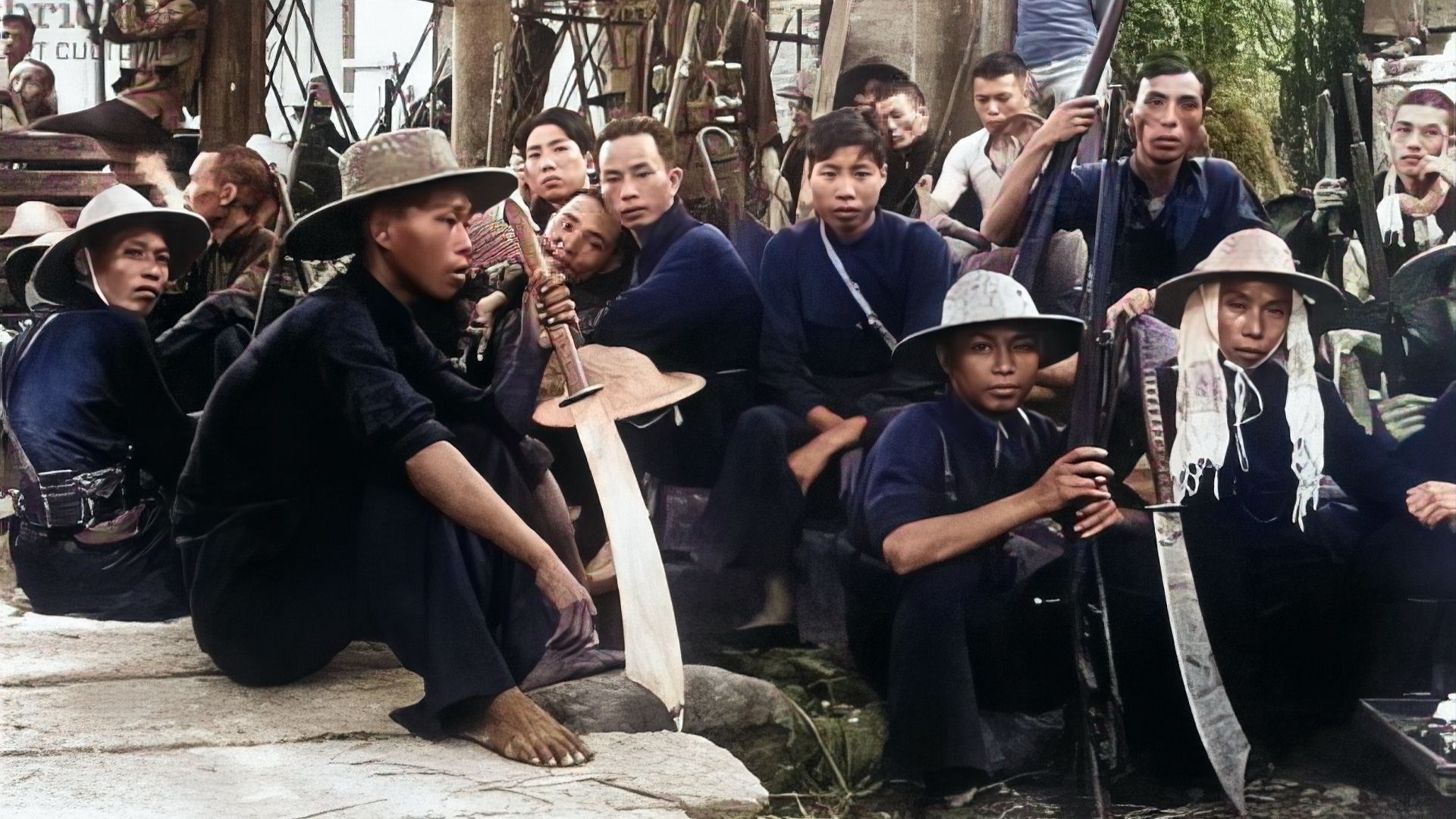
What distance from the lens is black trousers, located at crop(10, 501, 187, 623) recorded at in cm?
527

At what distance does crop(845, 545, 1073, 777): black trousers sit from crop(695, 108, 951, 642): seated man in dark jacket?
394mm

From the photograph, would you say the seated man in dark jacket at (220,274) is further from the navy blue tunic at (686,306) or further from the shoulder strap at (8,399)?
the navy blue tunic at (686,306)

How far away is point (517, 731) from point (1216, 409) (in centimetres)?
229

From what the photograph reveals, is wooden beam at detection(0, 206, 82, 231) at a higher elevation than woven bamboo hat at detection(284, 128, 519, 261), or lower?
lower

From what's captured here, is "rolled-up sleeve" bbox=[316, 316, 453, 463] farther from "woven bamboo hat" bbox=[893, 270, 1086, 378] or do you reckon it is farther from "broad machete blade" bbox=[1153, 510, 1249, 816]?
"broad machete blade" bbox=[1153, 510, 1249, 816]

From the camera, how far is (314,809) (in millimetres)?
4312

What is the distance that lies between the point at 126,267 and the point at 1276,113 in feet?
11.7

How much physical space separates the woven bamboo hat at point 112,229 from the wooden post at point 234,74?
0.26 meters

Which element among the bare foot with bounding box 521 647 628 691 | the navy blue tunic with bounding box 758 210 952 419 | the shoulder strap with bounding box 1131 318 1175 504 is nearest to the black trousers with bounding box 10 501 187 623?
the bare foot with bounding box 521 647 628 691

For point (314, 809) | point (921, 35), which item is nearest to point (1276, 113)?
point (921, 35)

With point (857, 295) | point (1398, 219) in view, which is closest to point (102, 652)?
point (857, 295)

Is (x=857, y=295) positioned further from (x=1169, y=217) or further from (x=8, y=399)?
(x=8, y=399)

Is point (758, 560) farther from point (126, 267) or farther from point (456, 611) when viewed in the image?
point (126, 267)

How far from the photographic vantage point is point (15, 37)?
5.32m
